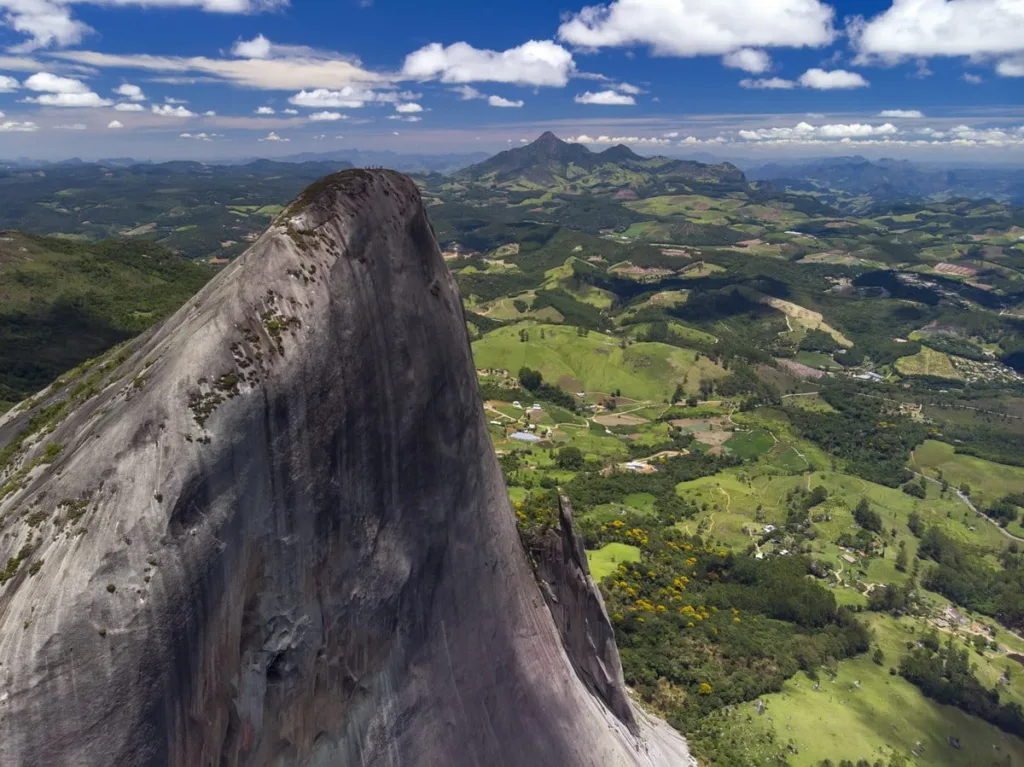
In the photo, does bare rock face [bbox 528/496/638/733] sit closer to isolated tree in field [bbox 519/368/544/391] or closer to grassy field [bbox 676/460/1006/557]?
grassy field [bbox 676/460/1006/557]

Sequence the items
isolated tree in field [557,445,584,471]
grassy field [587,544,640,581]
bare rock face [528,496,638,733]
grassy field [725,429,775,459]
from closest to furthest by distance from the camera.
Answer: bare rock face [528,496,638,733] → grassy field [587,544,640,581] → isolated tree in field [557,445,584,471] → grassy field [725,429,775,459]

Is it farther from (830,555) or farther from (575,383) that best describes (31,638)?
(575,383)

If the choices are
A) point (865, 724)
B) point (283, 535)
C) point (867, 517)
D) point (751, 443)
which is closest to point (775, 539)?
point (867, 517)

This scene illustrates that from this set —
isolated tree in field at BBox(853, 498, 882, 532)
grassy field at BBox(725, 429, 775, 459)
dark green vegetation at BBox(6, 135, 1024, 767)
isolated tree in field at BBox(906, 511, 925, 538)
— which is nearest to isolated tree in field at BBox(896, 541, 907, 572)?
dark green vegetation at BBox(6, 135, 1024, 767)

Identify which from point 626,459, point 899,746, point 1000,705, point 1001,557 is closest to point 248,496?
point 899,746

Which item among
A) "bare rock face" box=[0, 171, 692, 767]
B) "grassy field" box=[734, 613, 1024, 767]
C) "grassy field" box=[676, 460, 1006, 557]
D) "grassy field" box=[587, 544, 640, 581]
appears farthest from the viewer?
"grassy field" box=[676, 460, 1006, 557]

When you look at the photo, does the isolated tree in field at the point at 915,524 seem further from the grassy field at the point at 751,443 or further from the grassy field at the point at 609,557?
the grassy field at the point at 609,557

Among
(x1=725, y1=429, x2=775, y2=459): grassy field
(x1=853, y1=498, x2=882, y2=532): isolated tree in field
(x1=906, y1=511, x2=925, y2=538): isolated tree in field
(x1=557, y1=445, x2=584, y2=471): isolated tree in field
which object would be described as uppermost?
(x1=557, y1=445, x2=584, y2=471): isolated tree in field
